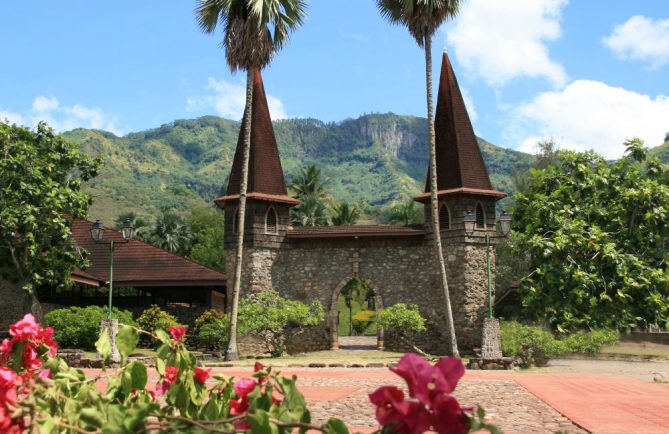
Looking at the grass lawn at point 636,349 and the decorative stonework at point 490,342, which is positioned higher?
the decorative stonework at point 490,342

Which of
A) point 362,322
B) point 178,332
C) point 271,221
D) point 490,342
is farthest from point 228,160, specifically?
point 178,332

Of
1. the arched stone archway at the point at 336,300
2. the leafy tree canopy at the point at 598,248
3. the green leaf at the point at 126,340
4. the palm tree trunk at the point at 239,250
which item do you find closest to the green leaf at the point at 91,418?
the green leaf at the point at 126,340

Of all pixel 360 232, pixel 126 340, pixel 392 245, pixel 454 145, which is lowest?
pixel 126 340

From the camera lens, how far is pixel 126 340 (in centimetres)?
325

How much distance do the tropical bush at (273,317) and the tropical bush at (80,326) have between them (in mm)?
3832

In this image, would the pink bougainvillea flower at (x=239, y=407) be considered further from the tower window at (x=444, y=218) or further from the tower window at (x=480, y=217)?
the tower window at (x=480, y=217)

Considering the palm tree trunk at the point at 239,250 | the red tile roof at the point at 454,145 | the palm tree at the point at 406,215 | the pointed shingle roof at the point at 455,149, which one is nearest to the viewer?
the palm tree trunk at the point at 239,250

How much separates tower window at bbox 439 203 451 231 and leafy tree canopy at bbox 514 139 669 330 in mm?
2519

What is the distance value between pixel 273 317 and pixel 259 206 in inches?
167

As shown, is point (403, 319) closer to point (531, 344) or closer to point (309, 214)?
point (531, 344)

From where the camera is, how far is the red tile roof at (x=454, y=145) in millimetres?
25016

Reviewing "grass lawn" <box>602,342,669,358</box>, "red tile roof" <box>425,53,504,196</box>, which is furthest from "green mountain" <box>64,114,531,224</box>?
"grass lawn" <box>602,342,669,358</box>

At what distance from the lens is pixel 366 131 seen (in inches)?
7653

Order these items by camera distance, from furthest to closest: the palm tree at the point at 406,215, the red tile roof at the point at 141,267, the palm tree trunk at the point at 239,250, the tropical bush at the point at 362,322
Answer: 1. the palm tree at the point at 406,215
2. the tropical bush at the point at 362,322
3. the red tile roof at the point at 141,267
4. the palm tree trunk at the point at 239,250
